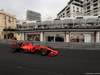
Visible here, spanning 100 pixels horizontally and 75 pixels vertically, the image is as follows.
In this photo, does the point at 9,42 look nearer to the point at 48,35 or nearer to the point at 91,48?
the point at 48,35

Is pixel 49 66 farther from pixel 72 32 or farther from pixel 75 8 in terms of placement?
pixel 75 8

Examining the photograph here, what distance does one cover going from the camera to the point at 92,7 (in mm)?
35500

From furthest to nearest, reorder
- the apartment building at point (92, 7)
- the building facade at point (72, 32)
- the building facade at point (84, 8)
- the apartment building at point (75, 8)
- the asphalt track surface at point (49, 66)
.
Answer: the apartment building at point (75, 8) < the building facade at point (84, 8) < the apartment building at point (92, 7) < the building facade at point (72, 32) < the asphalt track surface at point (49, 66)

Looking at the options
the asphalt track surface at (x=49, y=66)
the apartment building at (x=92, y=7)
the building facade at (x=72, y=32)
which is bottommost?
the asphalt track surface at (x=49, y=66)

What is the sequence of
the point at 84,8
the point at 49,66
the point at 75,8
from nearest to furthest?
1. the point at 49,66
2. the point at 75,8
3. the point at 84,8

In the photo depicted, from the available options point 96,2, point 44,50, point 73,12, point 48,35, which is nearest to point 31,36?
point 48,35

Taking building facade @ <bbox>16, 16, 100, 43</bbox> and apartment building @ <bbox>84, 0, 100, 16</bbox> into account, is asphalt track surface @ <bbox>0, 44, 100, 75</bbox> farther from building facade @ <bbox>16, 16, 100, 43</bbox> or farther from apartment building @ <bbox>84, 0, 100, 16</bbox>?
apartment building @ <bbox>84, 0, 100, 16</bbox>

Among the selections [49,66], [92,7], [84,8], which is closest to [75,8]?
[84,8]

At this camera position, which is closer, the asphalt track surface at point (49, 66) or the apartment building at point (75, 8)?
the asphalt track surface at point (49, 66)

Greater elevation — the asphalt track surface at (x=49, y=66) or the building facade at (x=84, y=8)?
the building facade at (x=84, y=8)

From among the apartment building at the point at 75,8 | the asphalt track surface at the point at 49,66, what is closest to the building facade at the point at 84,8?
the apartment building at the point at 75,8

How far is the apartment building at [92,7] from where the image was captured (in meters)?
32.8

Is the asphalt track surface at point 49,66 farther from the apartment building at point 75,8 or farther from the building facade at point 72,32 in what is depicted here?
the apartment building at point 75,8

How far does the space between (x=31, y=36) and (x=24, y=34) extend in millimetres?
1884
